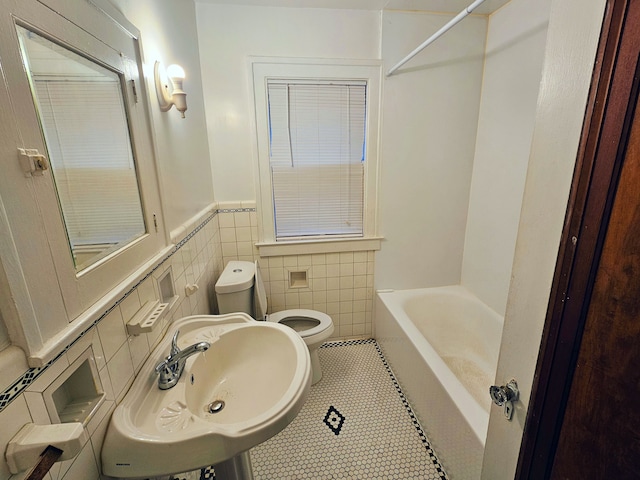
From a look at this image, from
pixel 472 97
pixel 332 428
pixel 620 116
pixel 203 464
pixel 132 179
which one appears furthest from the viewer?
pixel 472 97

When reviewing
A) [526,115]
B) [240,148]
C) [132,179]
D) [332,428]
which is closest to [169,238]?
[132,179]

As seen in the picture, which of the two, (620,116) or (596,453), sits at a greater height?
(620,116)

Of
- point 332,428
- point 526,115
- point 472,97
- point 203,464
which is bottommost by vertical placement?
point 332,428

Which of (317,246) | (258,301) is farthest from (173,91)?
(317,246)

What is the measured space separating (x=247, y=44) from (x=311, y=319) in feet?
6.11

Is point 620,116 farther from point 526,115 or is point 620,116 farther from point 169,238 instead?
point 526,115

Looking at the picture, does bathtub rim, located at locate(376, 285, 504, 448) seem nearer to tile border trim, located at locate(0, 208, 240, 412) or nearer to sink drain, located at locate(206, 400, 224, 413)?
sink drain, located at locate(206, 400, 224, 413)

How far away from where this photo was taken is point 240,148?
76.0 inches

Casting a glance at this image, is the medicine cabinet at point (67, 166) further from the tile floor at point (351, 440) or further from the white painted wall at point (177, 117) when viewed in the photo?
the tile floor at point (351, 440)

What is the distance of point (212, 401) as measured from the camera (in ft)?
3.33

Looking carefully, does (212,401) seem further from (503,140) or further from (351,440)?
(503,140)

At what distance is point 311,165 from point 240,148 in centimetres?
50

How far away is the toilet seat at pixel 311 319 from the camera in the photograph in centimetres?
177

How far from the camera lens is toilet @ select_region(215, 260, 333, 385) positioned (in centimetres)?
166
